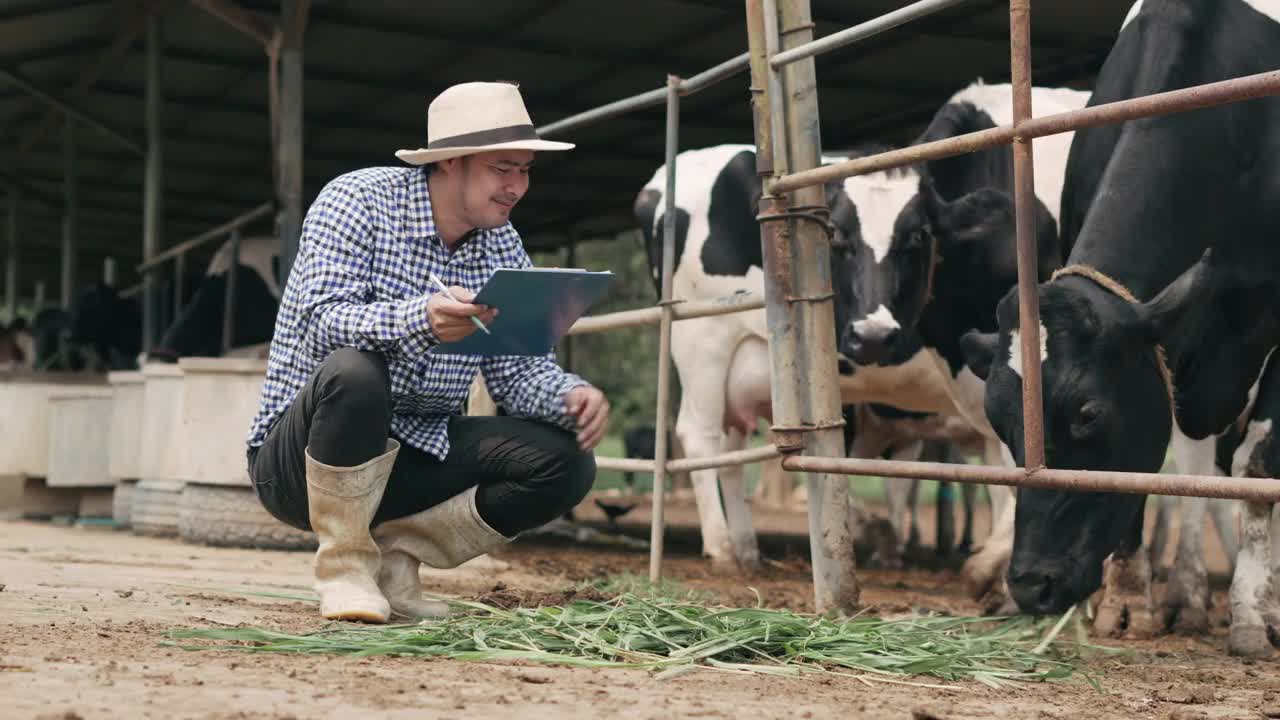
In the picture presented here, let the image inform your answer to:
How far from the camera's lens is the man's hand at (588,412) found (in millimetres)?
3984

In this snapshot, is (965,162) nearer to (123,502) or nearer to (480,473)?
(480,473)

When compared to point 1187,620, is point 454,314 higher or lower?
higher

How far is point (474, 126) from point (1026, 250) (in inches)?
52.5

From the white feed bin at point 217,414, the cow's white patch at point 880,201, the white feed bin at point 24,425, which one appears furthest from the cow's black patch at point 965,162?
the white feed bin at point 24,425

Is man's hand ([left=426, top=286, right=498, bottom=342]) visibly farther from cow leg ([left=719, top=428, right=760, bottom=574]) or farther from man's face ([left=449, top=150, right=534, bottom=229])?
cow leg ([left=719, top=428, right=760, bottom=574])

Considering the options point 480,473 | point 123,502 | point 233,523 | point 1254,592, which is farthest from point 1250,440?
point 123,502

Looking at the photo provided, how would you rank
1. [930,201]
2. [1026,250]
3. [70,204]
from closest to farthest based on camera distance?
[1026,250] < [930,201] < [70,204]

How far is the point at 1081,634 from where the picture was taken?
162 inches

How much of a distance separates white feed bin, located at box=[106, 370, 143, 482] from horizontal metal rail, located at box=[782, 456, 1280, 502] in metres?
5.28

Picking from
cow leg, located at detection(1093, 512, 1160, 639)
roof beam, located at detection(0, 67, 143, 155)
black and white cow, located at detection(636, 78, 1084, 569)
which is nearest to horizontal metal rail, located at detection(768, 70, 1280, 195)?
cow leg, located at detection(1093, 512, 1160, 639)

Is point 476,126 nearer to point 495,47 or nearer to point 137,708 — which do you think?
point 137,708

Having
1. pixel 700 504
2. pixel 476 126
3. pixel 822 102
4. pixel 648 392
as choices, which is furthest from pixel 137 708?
pixel 648 392

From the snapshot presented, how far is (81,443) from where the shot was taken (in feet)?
31.1

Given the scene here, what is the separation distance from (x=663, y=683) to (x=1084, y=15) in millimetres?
5877
